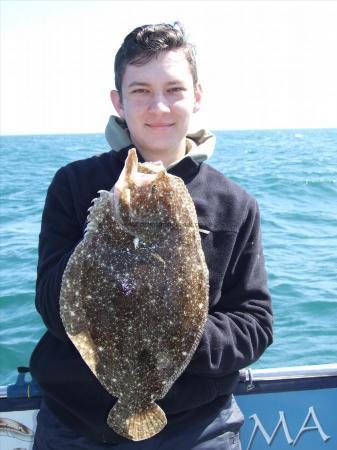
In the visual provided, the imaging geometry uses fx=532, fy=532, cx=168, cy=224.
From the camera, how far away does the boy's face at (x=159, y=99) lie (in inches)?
A: 106

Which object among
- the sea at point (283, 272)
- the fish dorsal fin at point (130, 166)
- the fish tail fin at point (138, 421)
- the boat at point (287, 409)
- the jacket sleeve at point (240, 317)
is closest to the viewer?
the fish dorsal fin at point (130, 166)

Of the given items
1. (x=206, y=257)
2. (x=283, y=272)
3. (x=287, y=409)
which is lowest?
(x=283, y=272)

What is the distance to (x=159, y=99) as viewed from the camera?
2.68 meters

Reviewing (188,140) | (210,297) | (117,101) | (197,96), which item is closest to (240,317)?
(210,297)

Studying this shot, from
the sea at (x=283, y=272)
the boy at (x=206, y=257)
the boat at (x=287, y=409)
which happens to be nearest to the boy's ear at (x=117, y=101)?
the boy at (x=206, y=257)

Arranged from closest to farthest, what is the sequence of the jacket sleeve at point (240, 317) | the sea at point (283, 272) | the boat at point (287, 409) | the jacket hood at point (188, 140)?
the jacket sleeve at point (240, 317) < the jacket hood at point (188, 140) < the boat at point (287, 409) < the sea at point (283, 272)

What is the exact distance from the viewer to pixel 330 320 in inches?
316

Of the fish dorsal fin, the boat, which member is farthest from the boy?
the boat

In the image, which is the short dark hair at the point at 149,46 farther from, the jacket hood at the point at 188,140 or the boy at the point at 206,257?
the jacket hood at the point at 188,140

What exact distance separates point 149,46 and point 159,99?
31 centimetres

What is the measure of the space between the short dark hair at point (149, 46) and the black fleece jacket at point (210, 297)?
0.48 m

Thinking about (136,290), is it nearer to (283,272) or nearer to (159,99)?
(159,99)

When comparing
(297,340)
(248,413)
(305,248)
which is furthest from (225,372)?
(305,248)

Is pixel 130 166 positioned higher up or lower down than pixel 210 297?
higher up
